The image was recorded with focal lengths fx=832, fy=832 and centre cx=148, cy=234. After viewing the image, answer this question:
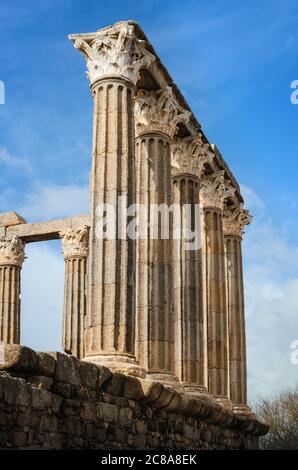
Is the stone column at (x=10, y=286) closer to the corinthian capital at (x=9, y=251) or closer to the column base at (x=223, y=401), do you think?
the corinthian capital at (x=9, y=251)

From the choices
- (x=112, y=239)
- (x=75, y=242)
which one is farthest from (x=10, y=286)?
(x=112, y=239)

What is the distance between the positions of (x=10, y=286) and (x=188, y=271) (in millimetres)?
12074

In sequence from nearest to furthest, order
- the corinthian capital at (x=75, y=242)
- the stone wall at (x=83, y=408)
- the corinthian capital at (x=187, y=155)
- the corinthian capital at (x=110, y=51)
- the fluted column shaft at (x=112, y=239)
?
the stone wall at (x=83, y=408), the fluted column shaft at (x=112, y=239), the corinthian capital at (x=110, y=51), the corinthian capital at (x=187, y=155), the corinthian capital at (x=75, y=242)

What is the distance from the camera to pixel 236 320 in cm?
2905

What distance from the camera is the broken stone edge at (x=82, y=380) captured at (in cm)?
1156

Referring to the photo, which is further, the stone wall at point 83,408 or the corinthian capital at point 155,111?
the corinthian capital at point 155,111

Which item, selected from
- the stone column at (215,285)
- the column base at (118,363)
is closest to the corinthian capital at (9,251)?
the stone column at (215,285)

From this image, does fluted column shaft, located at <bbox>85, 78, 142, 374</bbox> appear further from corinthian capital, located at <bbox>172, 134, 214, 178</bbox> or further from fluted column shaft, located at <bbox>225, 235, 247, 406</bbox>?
fluted column shaft, located at <bbox>225, 235, 247, 406</bbox>

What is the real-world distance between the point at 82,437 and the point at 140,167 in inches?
350

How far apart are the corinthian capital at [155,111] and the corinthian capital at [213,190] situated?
6071 millimetres

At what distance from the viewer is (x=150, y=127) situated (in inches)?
826

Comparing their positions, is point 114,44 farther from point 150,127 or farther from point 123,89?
point 150,127

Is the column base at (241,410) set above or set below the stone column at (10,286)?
below

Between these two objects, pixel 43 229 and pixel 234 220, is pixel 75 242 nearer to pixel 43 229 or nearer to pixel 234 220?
pixel 43 229
